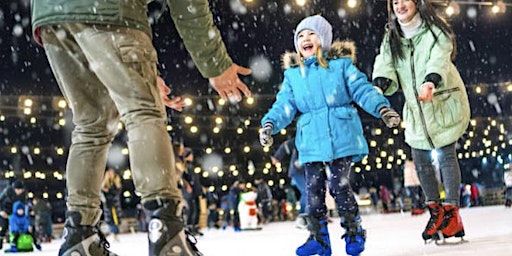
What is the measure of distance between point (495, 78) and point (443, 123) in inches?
654

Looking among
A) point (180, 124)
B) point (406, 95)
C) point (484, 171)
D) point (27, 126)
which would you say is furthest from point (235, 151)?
point (406, 95)

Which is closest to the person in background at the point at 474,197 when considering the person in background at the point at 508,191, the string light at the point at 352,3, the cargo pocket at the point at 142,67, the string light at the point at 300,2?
the person in background at the point at 508,191

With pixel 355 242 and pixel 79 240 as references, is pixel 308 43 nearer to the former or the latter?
pixel 355 242

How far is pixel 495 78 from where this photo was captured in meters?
→ 19.2

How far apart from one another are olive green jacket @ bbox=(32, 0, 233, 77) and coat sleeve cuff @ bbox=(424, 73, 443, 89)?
172 cm

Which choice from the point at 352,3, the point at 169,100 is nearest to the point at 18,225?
the point at 169,100

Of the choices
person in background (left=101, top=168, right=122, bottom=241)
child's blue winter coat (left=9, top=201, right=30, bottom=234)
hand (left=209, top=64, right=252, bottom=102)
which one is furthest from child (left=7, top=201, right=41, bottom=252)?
hand (left=209, top=64, right=252, bottom=102)

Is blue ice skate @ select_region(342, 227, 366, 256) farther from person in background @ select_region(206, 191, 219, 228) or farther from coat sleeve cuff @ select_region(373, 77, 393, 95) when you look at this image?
person in background @ select_region(206, 191, 219, 228)

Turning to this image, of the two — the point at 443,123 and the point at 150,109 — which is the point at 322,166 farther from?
the point at 150,109

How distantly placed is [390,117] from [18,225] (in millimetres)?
7126

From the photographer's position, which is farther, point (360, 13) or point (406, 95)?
point (360, 13)

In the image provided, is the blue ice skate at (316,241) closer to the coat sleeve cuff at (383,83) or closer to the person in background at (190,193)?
the coat sleeve cuff at (383,83)

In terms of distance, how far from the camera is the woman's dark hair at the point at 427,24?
398cm

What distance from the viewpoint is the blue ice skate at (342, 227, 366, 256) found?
10.2 ft
